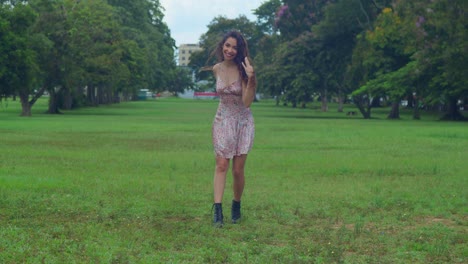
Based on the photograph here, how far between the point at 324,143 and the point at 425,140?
3.29 meters

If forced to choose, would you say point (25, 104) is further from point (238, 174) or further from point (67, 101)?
point (238, 174)

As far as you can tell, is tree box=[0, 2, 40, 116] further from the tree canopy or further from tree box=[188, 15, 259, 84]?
tree box=[188, 15, 259, 84]

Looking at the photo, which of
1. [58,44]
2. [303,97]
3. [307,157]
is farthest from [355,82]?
[307,157]

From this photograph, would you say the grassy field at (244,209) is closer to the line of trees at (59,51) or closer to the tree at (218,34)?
the line of trees at (59,51)

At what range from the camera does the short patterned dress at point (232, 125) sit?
8328mm

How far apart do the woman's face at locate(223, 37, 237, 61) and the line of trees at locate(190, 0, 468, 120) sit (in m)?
31.2

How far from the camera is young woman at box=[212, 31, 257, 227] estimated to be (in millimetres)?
8320

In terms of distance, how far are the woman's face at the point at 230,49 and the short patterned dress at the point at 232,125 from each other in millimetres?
250

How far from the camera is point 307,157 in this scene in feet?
57.6

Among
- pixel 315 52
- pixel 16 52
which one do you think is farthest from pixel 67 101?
pixel 16 52

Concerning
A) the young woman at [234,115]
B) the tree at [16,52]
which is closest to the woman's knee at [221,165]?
the young woman at [234,115]

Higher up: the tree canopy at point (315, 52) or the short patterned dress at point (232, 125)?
the tree canopy at point (315, 52)

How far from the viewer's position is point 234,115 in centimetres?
840

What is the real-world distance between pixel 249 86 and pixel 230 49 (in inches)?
18.6
